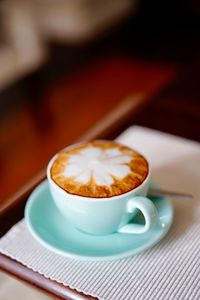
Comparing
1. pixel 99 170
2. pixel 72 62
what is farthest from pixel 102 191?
pixel 72 62

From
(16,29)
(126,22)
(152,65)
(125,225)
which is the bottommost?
(152,65)

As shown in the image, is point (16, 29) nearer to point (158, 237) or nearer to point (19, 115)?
point (19, 115)

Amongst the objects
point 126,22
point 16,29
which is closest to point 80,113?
point 16,29

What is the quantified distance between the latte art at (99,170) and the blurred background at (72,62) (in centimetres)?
60

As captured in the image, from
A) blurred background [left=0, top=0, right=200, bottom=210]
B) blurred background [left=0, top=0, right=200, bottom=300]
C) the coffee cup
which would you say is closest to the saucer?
the coffee cup

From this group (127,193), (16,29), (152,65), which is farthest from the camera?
(152,65)

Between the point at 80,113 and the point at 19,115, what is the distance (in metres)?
0.20

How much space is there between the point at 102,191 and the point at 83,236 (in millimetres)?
57

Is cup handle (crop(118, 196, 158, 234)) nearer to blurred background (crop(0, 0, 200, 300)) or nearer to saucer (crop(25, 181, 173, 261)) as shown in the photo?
saucer (crop(25, 181, 173, 261))

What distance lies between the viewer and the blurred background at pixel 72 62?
137 centimetres

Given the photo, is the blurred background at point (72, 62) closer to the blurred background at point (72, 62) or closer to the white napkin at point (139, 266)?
the blurred background at point (72, 62)

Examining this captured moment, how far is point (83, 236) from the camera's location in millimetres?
457

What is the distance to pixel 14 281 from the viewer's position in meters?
0.44

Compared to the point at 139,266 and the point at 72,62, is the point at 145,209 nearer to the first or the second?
the point at 139,266
